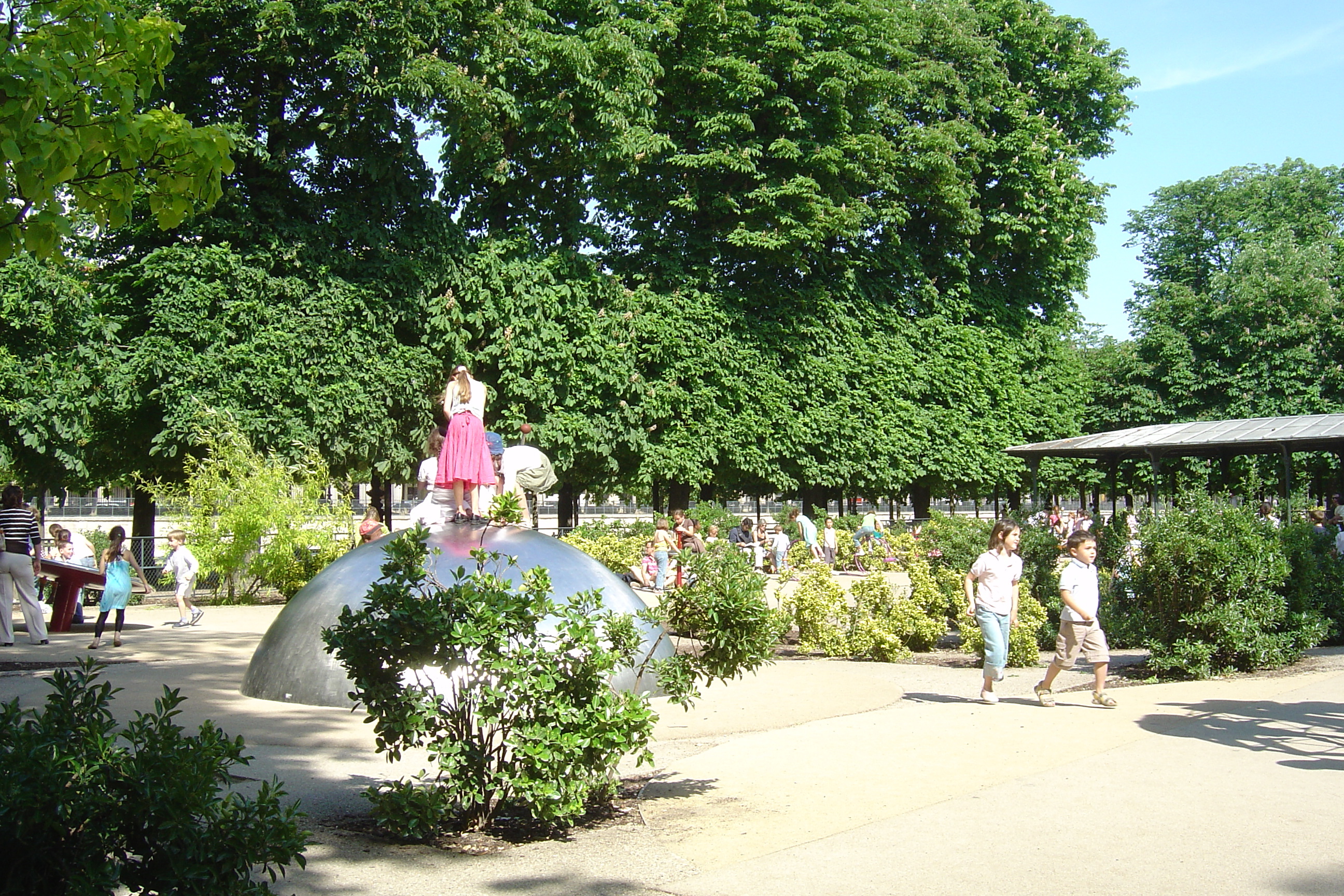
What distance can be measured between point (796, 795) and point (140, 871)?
13.9 ft

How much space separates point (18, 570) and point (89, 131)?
1034 centimetres

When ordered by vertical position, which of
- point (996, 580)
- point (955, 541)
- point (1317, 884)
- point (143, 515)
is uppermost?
point (143, 515)

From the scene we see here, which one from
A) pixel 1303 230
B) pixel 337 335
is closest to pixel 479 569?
pixel 337 335

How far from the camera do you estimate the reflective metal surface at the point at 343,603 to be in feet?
33.1

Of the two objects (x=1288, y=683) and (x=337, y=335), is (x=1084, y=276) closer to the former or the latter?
(x=337, y=335)

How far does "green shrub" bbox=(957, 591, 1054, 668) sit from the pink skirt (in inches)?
242

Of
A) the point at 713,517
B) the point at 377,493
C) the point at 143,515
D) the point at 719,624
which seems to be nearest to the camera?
the point at 719,624

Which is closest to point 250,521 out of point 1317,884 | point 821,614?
point 821,614

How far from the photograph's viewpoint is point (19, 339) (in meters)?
27.1

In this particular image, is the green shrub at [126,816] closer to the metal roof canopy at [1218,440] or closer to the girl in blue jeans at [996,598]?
the girl in blue jeans at [996,598]

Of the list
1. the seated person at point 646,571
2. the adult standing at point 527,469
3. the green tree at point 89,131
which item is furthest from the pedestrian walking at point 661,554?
the green tree at point 89,131

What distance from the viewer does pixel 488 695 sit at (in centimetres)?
620

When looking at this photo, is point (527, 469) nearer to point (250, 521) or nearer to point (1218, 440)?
point (250, 521)

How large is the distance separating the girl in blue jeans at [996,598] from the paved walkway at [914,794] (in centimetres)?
43
